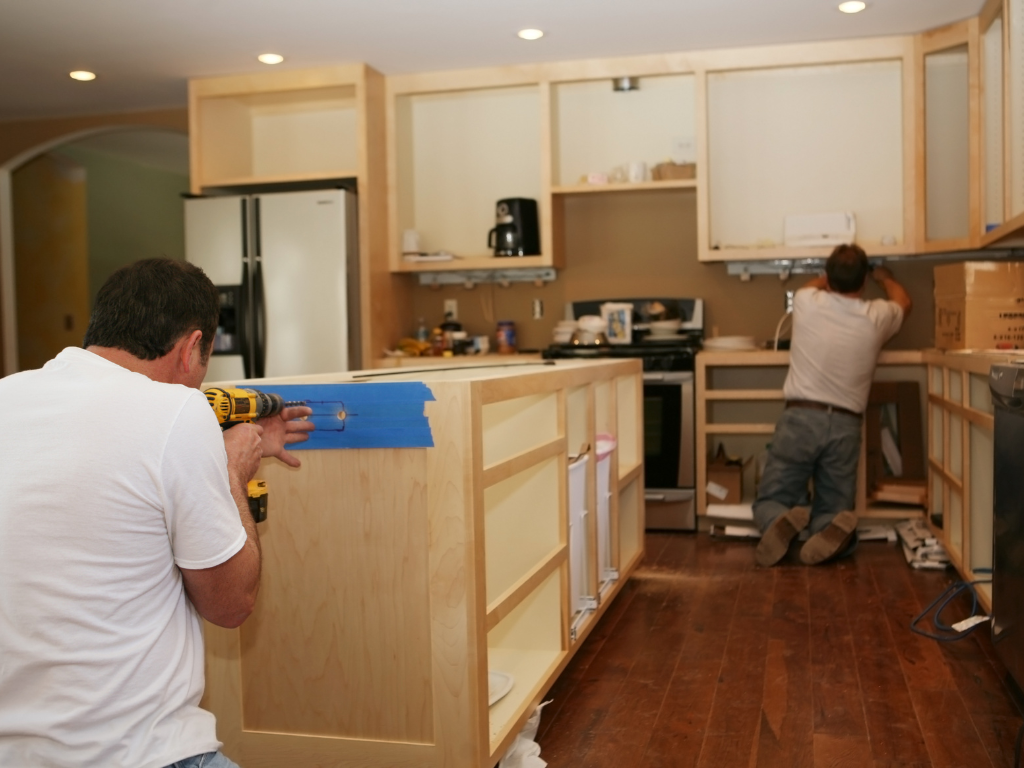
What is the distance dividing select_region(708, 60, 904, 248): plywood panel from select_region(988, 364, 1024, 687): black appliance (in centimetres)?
265

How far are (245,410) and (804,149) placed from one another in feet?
13.9

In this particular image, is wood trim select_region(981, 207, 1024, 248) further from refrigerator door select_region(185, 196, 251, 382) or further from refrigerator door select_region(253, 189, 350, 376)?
refrigerator door select_region(185, 196, 251, 382)

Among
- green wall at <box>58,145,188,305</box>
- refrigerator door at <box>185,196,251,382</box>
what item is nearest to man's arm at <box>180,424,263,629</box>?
refrigerator door at <box>185,196,251,382</box>

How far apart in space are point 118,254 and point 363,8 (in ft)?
16.1

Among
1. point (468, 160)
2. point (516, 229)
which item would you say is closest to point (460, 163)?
point (468, 160)

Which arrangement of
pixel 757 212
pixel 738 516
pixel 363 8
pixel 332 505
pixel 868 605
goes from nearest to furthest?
pixel 332 505, pixel 868 605, pixel 363 8, pixel 738 516, pixel 757 212

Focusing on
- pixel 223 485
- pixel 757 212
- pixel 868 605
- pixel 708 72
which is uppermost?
pixel 708 72

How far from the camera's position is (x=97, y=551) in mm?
1230

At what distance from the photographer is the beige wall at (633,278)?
5.45m

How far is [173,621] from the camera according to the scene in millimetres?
1331

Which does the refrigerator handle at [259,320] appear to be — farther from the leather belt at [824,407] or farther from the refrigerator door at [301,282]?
the leather belt at [824,407]

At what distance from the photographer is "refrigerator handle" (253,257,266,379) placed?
523 cm

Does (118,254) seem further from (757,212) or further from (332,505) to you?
(332,505)

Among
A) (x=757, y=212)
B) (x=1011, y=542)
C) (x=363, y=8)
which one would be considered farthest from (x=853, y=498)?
(x=363, y=8)
